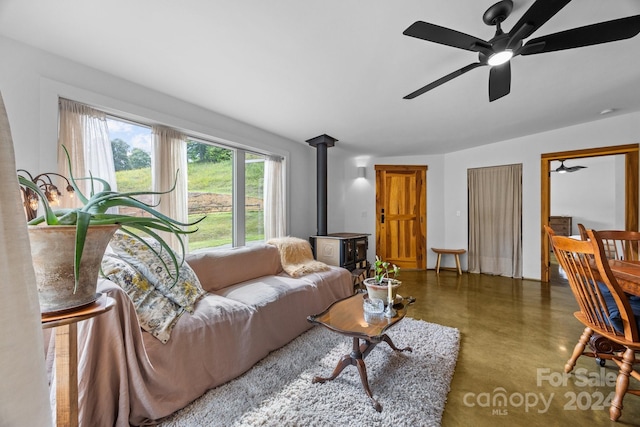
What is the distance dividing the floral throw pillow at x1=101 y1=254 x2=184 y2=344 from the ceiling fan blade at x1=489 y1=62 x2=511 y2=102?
8.85 feet

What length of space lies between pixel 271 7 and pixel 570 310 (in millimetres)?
4154

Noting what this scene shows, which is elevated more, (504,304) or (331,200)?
(331,200)

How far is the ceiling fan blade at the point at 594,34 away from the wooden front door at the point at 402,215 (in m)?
3.84

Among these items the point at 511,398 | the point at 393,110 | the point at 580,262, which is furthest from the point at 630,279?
the point at 393,110

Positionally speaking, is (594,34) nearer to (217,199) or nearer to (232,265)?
(232,265)

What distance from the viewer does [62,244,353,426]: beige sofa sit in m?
1.33

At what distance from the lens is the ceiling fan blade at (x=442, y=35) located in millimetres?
1387

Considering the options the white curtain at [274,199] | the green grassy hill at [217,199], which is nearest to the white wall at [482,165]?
the white curtain at [274,199]

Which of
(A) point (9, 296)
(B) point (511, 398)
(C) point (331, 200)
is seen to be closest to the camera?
(A) point (9, 296)

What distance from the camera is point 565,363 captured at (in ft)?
6.49

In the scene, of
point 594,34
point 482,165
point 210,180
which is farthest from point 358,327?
point 482,165

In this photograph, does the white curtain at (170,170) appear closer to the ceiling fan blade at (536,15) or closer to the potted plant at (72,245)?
the potted plant at (72,245)

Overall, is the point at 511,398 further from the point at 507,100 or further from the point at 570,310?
the point at 507,100

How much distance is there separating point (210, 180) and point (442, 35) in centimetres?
281
